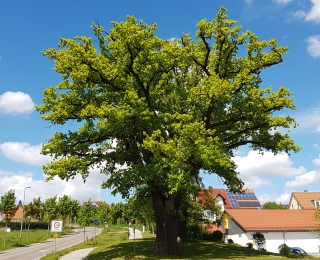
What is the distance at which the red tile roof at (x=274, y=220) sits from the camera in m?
43.8

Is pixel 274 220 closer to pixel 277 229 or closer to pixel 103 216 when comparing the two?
pixel 277 229

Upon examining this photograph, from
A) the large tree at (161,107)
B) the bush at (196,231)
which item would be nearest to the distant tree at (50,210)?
the bush at (196,231)

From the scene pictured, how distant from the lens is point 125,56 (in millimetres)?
19797

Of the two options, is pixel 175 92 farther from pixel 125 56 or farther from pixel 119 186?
pixel 119 186

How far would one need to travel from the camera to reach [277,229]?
43406mm

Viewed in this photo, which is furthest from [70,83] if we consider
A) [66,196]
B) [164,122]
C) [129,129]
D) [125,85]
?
[66,196]

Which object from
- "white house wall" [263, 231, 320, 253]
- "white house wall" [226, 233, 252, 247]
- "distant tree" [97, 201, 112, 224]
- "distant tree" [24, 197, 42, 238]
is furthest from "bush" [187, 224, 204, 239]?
"distant tree" [24, 197, 42, 238]

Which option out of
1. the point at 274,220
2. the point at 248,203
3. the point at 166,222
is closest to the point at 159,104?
the point at 166,222

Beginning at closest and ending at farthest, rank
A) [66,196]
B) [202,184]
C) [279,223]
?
1. [202,184]
2. [279,223]
3. [66,196]

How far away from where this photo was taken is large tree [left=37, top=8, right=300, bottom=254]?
18422 millimetres

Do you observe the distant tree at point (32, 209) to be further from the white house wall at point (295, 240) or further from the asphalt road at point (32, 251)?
the white house wall at point (295, 240)

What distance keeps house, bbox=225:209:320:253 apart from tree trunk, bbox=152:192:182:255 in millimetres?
23292

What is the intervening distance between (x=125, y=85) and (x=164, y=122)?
3.37 meters

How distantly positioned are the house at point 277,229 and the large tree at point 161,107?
80.9 ft
